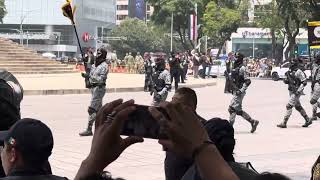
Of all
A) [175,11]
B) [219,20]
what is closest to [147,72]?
[219,20]

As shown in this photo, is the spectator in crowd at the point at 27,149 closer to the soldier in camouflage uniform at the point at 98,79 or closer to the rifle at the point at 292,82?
the soldier in camouflage uniform at the point at 98,79

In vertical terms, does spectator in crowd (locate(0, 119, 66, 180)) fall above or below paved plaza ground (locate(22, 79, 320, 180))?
above

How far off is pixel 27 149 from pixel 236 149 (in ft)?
28.3

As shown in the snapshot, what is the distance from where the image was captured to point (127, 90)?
27.2 m

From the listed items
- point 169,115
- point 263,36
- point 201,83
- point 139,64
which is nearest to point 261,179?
point 169,115

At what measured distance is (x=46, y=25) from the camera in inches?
4771

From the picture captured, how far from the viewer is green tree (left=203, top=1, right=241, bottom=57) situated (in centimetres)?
6309

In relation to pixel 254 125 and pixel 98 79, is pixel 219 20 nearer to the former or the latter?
pixel 254 125

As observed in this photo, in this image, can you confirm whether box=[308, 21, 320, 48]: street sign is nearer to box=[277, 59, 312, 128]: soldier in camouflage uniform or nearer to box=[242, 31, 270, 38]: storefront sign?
box=[277, 59, 312, 128]: soldier in camouflage uniform

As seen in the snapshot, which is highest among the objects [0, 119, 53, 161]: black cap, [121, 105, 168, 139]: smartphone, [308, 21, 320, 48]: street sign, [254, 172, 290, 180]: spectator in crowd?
[308, 21, 320, 48]: street sign

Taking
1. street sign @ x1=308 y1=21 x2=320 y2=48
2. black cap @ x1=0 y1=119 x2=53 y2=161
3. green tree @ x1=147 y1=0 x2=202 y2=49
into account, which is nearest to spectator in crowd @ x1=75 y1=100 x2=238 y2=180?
black cap @ x1=0 y1=119 x2=53 y2=161

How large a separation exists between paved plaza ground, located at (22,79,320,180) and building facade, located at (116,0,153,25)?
107 m

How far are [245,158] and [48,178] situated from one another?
7631 mm

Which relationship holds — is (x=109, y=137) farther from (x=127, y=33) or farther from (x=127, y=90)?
(x=127, y=33)
